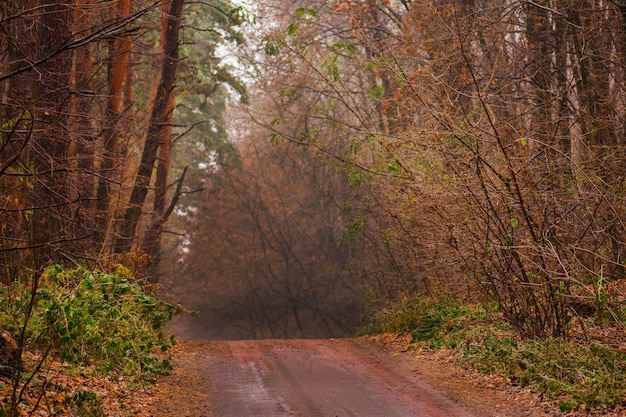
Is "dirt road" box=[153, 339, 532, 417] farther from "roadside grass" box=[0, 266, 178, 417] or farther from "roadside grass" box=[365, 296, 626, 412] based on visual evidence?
"roadside grass" box=[365, 296, 626, 412]

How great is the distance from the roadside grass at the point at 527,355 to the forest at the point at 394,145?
18 centimetres

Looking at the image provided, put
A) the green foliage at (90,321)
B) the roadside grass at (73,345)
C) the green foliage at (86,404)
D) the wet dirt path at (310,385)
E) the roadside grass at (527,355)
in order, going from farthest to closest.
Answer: the green foliage at (90,321), the wet dirt path at (310,385), the roadside grass at (527,355), the green foliage at (86,404), the roadside grass at (73,345)

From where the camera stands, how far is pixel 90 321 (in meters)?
8.59

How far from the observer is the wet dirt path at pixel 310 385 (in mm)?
8000

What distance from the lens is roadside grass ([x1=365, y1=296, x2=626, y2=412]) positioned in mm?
7898

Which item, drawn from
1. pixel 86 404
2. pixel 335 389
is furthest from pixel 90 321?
pixel 335 389

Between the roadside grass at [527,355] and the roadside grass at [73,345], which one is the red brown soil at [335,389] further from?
the roadside grass at [73,345]

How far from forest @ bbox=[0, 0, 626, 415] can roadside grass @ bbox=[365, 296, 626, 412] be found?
0.59ft

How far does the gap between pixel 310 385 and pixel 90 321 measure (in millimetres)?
2831

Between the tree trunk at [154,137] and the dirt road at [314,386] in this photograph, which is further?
the tree trunk at [154,137]

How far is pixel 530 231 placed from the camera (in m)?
9.88

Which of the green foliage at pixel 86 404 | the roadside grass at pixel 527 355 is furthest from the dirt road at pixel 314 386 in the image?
the green foliage at pixel 86 404

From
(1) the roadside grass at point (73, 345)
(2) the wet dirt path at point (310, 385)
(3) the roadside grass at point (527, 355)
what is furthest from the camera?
(2) the wet dirt path at point (310, 385)

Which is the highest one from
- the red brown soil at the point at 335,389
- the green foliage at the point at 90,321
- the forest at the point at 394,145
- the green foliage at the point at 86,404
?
the forest at the point at 394,145
